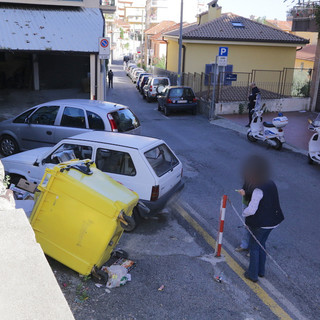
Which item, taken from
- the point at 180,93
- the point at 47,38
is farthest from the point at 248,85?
the point at 47,38

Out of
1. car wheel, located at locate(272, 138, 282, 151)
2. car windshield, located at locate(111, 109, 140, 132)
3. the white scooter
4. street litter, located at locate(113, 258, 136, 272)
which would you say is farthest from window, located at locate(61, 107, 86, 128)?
car wheel, located at locate(272, 138, 282, 151)

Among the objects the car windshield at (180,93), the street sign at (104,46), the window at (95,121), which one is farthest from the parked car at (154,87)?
the window at (95,121)

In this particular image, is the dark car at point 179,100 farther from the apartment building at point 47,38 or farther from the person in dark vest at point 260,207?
the person in dark vest at point 260,207

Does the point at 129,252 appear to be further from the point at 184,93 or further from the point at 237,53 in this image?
the point at 237,53

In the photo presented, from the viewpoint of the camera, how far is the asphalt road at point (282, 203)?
5137 millimetres

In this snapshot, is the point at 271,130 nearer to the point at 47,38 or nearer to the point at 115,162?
the point at 115,162

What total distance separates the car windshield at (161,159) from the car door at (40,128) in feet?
13.0

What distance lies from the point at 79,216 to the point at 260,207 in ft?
7.67

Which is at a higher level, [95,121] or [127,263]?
[95,121]

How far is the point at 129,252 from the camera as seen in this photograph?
19.8 ft

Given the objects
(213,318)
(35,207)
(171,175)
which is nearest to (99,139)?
(171,175)

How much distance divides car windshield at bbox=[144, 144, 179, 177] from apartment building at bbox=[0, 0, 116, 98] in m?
9.09

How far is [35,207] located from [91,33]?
507 inches

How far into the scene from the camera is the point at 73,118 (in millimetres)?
9969
